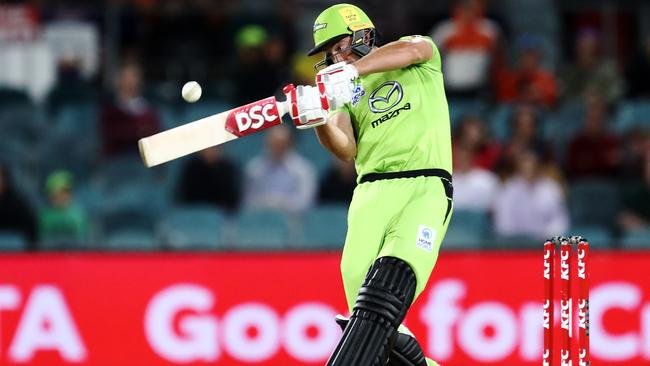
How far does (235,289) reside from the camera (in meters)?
9.43

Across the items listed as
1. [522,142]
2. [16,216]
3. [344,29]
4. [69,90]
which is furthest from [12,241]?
[344,29]

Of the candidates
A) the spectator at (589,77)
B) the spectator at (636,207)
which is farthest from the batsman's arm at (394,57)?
the spectator at (589,77)

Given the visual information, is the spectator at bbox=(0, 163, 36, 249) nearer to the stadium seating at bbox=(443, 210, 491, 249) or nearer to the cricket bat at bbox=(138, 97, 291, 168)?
the stadium seating at bbox=(443, 210, 491, 249)

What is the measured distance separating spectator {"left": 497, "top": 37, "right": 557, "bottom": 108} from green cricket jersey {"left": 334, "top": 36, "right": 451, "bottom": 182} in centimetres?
592

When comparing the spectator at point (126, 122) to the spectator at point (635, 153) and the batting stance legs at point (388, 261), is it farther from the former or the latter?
the batting stance legs at point (388, 261)

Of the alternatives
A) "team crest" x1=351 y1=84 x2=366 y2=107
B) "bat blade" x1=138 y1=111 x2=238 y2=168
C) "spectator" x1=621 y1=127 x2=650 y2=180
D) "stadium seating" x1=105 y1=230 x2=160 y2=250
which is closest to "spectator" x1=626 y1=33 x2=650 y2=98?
"spectator" x1=621 y1=127 x2=650 y2=180

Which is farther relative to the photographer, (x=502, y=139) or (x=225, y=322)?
(x=502, y=139)

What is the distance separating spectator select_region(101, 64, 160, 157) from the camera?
36.4 ft

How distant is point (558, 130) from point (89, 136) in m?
4.08

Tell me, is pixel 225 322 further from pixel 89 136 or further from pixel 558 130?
pixel 558 130

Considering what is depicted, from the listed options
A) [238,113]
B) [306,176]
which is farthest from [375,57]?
[306,176]

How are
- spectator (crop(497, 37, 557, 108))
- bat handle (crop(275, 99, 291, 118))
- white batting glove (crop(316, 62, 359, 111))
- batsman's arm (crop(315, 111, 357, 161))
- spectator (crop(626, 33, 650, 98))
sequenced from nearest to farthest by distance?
white batting glove (crop(316, 62, 359, 111)) → bat handle (crop(275, 99, 291, 118)) → batsman's arm (crop(315, 111, 357, 161)) → spectator (crop(497, 37, 557, 108)) → spectator (crop(626, 33, 650, 98))

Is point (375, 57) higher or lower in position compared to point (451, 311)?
lower

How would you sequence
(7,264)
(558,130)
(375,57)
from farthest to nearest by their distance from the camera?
(558,130), (7,264), (375,57)
